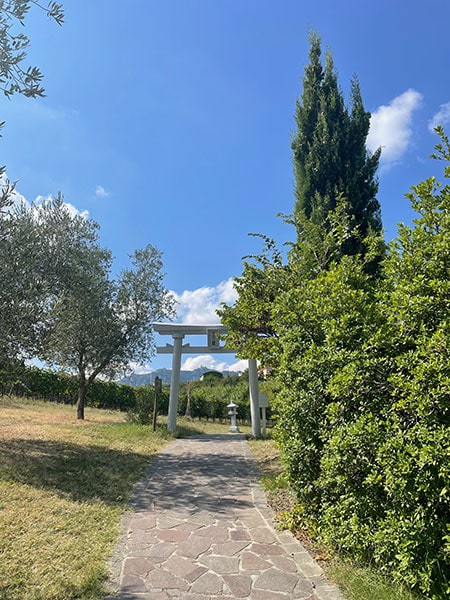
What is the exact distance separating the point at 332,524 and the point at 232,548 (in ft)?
4.09

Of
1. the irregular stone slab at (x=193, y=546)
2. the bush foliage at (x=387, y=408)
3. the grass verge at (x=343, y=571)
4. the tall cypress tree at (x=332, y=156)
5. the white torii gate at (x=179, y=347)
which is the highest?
the tall cypress tree at (x=332, y=156)

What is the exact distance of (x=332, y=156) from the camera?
946 centimetres

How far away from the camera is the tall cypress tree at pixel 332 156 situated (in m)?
9.37

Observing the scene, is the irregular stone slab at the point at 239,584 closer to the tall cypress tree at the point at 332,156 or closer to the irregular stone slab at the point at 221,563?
the irregular stone slab at the point at 221,563

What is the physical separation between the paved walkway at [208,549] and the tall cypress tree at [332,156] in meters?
6.35

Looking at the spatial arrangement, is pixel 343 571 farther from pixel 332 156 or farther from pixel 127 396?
pixel 127 396

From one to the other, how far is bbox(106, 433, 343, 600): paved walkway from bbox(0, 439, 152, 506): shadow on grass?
428 millimetres

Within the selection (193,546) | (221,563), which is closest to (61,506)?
(193,546)

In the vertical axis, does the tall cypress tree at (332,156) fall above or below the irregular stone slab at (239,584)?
above

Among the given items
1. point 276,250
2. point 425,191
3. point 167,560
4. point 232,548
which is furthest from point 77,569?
point 276,250

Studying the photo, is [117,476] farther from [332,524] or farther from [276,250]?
[276,250]

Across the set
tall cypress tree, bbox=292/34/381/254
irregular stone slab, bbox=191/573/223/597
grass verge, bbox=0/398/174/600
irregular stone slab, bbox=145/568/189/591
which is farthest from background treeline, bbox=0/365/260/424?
irregular stone slab, bbox=191/573/223/597

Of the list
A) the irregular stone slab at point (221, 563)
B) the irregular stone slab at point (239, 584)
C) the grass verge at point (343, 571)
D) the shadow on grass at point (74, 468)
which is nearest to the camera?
the grass verge at point (343, 571)

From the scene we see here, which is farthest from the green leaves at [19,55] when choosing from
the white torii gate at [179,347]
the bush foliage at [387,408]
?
Result: the white torii gate at [179,347]
